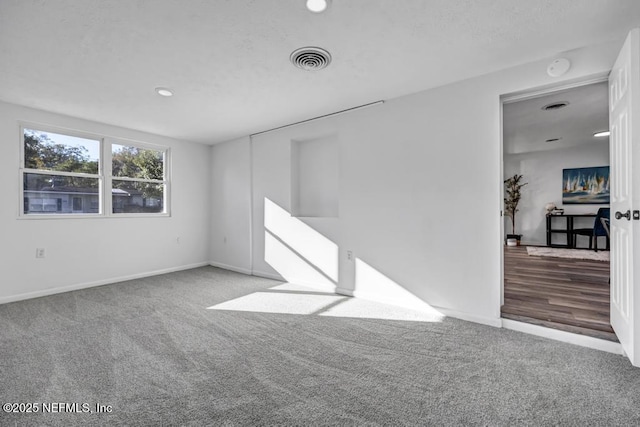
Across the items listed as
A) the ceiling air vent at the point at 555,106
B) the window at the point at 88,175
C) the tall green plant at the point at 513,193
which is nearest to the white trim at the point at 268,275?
the window at the point at 88,175

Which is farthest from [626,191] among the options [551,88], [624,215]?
[551,88]

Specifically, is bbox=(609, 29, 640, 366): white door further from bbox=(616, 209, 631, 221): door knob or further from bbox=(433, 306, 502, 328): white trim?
bbox=(433, 306, 502, 328): white trim

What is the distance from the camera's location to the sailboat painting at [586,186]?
646 cm

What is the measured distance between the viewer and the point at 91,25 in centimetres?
203

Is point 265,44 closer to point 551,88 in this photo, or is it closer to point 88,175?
point 551,88

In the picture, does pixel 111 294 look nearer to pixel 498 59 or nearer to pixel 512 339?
pixel 512 339

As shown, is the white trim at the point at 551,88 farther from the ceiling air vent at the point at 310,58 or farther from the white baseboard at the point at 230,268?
the white baseboard at the point at 230,268

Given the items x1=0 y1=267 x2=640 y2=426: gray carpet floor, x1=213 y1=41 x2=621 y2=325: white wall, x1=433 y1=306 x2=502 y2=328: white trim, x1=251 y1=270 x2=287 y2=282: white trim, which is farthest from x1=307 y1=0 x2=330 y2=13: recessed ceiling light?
x1=251 y1=270 x2=287 y2=282: white trim

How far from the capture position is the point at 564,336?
2352 mm

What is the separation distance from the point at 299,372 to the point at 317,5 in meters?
2.40

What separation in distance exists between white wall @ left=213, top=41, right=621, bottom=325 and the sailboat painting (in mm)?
5730

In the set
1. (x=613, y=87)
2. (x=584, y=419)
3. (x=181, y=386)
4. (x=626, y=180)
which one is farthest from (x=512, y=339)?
(x=181, y=386)

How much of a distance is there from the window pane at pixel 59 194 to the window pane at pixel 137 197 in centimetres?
26

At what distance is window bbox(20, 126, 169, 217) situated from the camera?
3.74 meters
